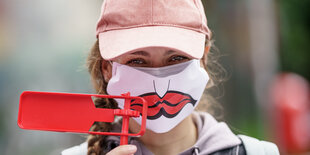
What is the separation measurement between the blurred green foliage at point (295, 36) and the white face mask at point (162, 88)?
636 centimetres

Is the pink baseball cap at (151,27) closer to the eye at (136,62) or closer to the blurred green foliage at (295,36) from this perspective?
the eye at (136,62)

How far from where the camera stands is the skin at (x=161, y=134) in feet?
6.34

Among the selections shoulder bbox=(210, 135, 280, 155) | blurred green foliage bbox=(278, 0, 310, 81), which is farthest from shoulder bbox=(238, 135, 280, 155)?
blurred green foliage bbox=(278, 0, 310, 81)

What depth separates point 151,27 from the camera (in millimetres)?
1875

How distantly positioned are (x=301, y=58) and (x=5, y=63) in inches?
248

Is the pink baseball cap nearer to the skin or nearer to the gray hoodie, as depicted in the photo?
the skin

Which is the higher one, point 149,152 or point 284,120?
point 149,152

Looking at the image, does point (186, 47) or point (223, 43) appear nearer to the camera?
point (186, 47)

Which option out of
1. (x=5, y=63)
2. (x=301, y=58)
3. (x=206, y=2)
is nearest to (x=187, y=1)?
(x=5, y=63)

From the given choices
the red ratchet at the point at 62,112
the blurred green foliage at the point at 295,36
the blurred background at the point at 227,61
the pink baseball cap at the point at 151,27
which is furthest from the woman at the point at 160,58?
the blurred green foliage at the point at 295,36

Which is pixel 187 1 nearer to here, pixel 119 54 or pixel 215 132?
pixel 119 54

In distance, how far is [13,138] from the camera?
4.64 metres

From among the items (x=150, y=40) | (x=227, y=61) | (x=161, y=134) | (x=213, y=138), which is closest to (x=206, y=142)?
(x=213, y=138)

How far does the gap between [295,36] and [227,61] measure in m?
2.20
